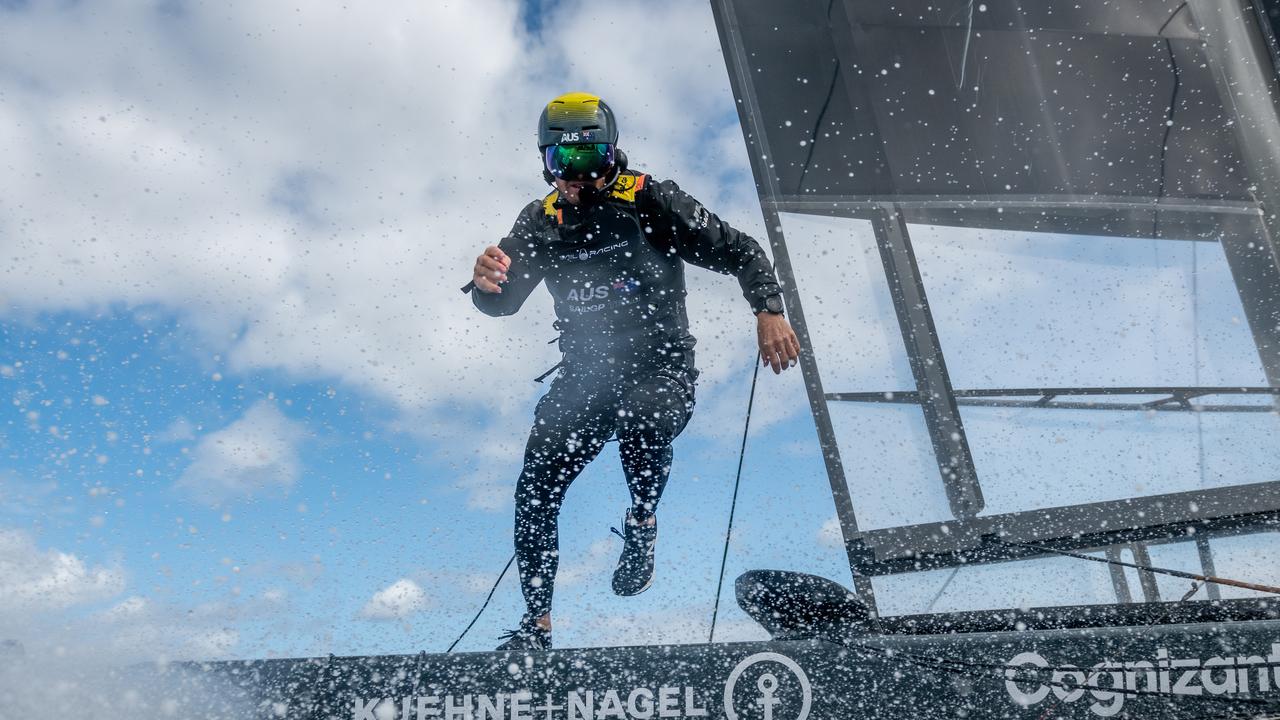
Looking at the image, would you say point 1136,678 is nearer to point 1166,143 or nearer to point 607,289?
point 607,289

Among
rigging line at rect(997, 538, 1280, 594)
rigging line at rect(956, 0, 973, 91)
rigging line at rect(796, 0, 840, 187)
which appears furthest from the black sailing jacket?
rigging line at rect(956, 0, 973, 91)

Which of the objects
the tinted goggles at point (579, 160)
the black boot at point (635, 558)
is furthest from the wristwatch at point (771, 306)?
the black boot at point (635, 558)

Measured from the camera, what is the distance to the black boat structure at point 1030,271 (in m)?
2.92

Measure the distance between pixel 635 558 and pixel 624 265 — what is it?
989 millimetres

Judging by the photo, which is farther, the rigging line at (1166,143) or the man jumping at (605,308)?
the rigging line at (1166,143)

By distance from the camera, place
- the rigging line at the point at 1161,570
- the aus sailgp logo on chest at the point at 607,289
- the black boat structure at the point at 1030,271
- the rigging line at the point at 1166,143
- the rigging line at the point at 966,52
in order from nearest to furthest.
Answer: the rigging line at the point at 1161,570
the aus sailgp logo on chest at the point at 607,289
the black boat structure at the point at 1030,271
the rigging line at the point at 1166,143
the rigging line at the point at 966,52

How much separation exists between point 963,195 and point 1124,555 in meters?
1.58

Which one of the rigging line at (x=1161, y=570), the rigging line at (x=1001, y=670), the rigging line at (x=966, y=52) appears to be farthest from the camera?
the rigging line at (x=966, y=52)

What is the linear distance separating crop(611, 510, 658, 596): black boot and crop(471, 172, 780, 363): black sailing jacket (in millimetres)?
598

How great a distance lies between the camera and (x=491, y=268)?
8.23 feet

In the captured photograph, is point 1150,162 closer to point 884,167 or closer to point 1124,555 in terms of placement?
point 884,167

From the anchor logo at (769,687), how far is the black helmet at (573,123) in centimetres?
159

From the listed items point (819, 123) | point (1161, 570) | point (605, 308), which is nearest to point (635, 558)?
point (605, 308)

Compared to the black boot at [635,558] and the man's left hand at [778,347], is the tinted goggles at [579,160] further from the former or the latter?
the black boot at [635,558]
